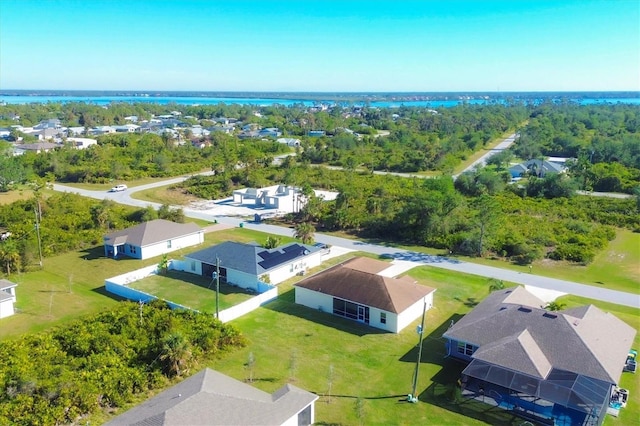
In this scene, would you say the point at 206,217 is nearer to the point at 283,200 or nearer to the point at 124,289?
the point at 283,200

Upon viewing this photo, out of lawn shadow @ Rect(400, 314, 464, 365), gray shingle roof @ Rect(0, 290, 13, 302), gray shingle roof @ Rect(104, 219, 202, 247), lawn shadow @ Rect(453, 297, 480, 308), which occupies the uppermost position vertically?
gray shingle roof @ Rect(104, 219, 202, 247)

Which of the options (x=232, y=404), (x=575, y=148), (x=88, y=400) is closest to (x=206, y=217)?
(x=88, y=400)

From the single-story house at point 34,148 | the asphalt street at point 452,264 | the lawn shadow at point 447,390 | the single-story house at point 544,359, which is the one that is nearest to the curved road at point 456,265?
the asphalt street at point 452,264

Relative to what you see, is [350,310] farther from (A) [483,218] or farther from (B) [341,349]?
(A) [483,218]

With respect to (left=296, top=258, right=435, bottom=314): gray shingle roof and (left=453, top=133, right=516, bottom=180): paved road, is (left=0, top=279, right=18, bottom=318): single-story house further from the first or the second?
(left=453, top=133, right=516, bottom=180): paved road

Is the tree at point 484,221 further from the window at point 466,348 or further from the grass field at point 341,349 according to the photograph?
the window at point 466,348

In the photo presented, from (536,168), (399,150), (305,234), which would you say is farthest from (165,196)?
(536,168)

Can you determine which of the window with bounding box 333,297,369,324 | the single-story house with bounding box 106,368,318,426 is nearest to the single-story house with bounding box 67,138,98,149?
the window with bounding box 333,297,369,324
